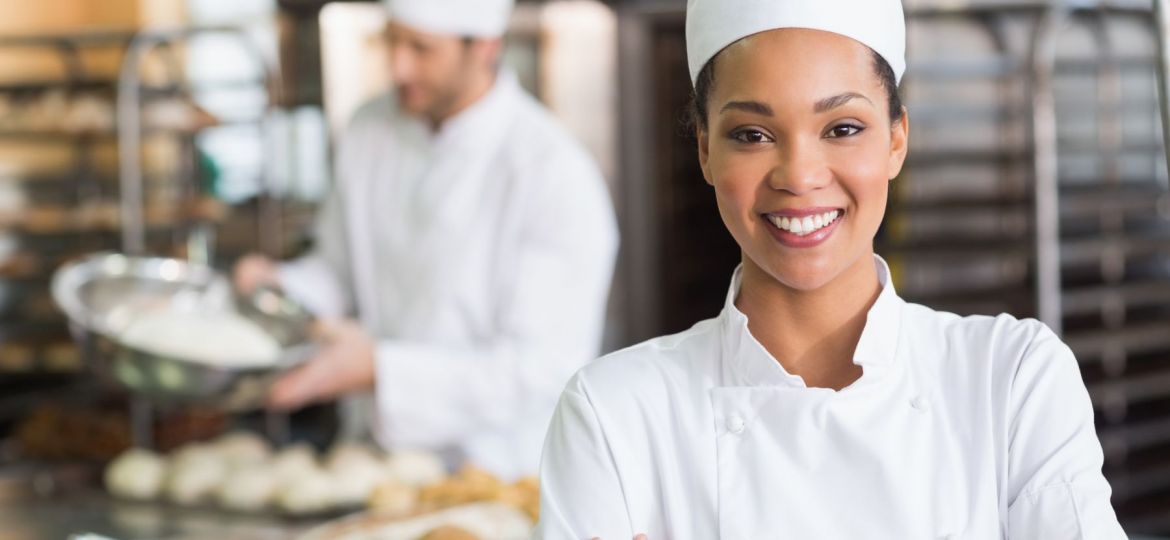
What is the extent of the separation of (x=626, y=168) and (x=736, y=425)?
4.70m

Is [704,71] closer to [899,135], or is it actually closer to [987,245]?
[899,135]

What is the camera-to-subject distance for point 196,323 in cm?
210

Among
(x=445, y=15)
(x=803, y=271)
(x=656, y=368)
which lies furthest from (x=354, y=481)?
(x=803, y=271)

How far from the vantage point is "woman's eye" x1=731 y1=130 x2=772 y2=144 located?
0.99 m

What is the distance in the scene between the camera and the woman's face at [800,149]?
3.20 ft

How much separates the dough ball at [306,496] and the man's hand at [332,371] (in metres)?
0.14

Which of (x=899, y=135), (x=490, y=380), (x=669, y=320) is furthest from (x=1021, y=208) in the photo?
(x=899, y=135)

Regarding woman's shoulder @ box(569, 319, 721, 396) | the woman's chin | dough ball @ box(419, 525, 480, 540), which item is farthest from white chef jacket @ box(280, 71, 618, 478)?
the woman's chin

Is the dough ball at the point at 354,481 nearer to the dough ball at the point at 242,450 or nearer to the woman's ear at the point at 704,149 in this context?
the dough ball at the point at 242,450

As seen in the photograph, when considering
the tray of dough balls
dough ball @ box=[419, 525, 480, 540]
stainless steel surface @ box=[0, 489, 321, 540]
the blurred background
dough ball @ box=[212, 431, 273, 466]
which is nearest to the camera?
dough ball @ box=[419, 525, 480, 540]

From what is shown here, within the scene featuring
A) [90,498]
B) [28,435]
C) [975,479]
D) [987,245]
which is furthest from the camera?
[987,245]

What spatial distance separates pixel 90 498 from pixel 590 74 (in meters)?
3.61

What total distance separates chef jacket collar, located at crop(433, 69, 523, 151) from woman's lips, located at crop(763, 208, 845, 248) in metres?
1.60

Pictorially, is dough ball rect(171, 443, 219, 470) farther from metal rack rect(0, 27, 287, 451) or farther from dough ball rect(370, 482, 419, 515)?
metal rack rect(0, 27, 287, 451)
